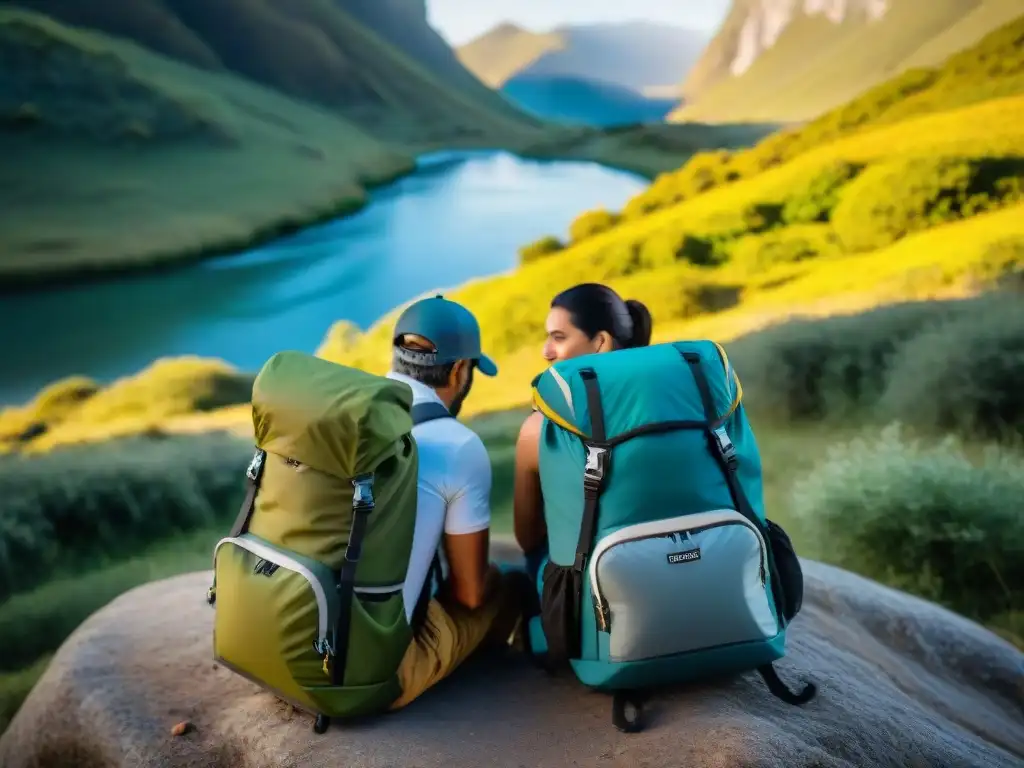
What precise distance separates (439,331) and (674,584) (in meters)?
1.18

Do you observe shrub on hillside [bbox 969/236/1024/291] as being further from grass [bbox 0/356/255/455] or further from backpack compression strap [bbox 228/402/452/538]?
grass [bbox 0/356/255/455]

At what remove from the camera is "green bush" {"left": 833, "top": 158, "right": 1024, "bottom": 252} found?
903 centimetres

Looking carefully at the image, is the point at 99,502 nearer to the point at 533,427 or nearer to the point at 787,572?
the point at 533,427

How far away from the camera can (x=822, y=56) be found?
1163 centimetres

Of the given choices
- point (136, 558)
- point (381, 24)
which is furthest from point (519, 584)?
point (381, 24)

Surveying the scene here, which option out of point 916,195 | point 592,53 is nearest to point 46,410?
point 592,53

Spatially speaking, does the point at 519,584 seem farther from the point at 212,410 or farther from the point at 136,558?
the point at 212,410

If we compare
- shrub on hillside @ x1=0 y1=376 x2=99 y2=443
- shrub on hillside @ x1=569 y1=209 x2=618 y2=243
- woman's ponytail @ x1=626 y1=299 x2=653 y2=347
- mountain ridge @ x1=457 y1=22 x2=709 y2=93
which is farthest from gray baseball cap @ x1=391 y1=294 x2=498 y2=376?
mountain ridge @ x1=457 y1=22 x2=709 y2=93

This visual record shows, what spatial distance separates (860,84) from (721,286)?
3.41m

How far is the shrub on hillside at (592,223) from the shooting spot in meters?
12.2

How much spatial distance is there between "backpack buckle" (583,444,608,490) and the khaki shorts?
2.74ft

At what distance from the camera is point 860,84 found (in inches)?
430

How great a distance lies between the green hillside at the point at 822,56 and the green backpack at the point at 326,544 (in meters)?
10.4

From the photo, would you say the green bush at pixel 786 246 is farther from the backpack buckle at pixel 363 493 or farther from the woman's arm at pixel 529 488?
the backpack buckle at pixel 363 493
